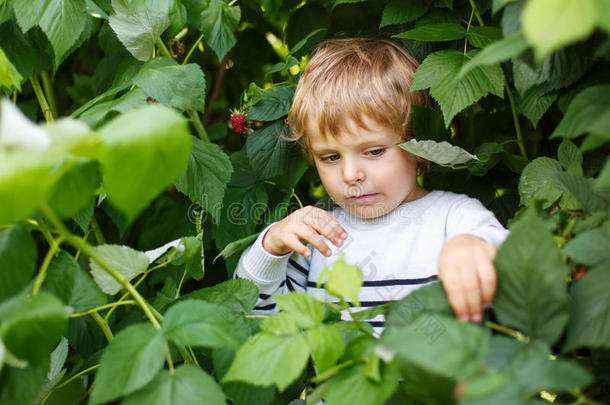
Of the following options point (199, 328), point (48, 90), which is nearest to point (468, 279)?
point (199, 328)

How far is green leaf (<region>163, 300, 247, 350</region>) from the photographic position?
70 cm

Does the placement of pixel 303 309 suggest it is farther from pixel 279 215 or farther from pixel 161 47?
pixel 161 47

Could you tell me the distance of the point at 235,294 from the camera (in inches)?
38.4

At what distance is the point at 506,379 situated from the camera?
528 mm

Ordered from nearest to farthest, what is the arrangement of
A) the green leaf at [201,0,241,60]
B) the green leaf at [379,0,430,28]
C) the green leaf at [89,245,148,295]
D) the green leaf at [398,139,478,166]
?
the green leaf at [89,245,148,295] → the green leaf at [398,139,478,166] → the green leaf at [379,0,430,28] → the green leaf at [201,0,241,60]

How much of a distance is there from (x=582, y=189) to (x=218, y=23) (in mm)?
864

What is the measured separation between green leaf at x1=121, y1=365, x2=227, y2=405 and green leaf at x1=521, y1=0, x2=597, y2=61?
0.55 metres

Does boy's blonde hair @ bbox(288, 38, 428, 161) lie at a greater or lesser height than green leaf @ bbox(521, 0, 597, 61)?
lesser

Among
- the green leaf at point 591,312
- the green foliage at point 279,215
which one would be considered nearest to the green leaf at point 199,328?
the green foliage at point 279,215

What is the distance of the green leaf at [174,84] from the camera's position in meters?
1.04

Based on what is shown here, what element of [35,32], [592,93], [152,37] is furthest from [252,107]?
[592,93]

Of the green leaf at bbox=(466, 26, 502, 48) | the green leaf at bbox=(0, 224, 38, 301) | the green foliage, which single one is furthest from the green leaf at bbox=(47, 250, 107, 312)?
the green leaf at bbox=(466, 26, 502, 48)

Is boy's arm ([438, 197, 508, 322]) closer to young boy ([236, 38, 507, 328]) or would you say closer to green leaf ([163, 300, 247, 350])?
young boy ([236, 38, 507, 328])

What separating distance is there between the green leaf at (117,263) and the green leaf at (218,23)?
0.55m
